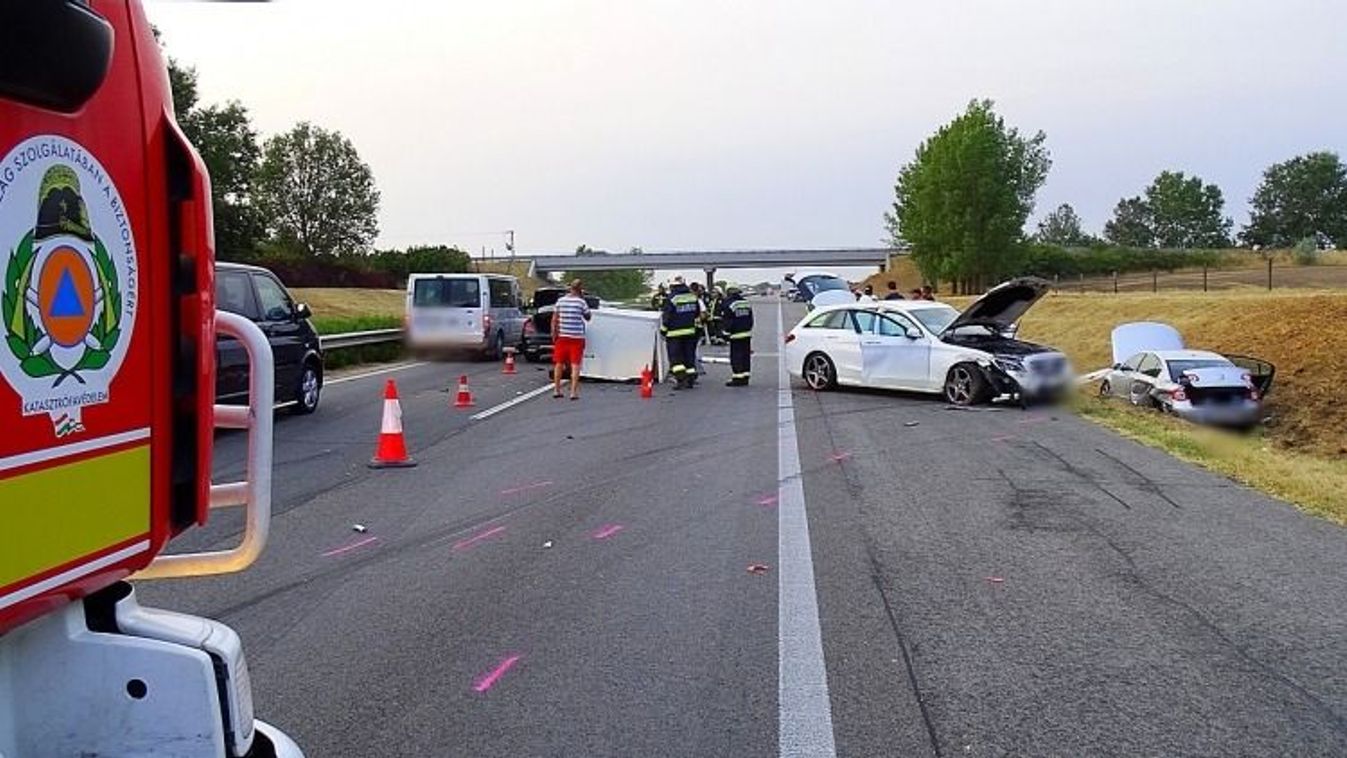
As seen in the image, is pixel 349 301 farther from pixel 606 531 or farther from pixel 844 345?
pixel 606 531

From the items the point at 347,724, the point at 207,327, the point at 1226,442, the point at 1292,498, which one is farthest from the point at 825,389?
the point at 207,327

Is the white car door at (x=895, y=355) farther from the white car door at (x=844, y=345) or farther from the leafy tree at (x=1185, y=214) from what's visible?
the leafy tree at (x=1185, y=214)

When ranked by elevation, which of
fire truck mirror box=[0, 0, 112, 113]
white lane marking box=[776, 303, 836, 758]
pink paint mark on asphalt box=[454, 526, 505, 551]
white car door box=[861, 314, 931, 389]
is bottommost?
white lane marking box=[776, 303, 836, 758]

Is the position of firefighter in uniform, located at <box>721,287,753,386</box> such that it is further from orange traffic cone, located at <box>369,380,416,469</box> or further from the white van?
orange traffic cone, located at <box>369,380,416,469</box>

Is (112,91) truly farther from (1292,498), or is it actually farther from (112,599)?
(1292,498)

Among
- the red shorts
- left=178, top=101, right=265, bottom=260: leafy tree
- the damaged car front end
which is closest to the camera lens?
the damaged car front end

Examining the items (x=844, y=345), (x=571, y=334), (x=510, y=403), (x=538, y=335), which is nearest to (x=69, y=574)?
(x=510, y=403)

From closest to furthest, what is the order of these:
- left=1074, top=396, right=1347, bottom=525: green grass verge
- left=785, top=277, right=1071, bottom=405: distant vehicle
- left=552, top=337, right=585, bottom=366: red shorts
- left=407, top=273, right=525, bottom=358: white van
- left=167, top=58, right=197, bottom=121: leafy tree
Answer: left=1074, top=396, right=1347, bottom=525: green grass verge, left=785, top=277, right=1071, bottom=405: distant vehicle, left=552, top=337, right=585, bottom=366: red shorts, left=407, top=273, right=525, bottom=358: white van, left=167, top=58, right=197, bottom=121: leafy tree

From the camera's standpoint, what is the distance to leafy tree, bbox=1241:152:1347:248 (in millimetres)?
133125

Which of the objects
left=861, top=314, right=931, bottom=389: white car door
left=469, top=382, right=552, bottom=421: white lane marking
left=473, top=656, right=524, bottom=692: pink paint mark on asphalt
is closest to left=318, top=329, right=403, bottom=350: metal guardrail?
left=469, top=382, right=552, bottom=421: white lane marking

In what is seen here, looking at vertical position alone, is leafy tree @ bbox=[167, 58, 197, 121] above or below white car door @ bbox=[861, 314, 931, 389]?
above

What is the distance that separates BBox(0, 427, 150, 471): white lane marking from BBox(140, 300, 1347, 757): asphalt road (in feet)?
8.20

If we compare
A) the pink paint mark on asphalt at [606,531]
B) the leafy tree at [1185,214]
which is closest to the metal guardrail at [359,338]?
the pink paint mark on asphalt at [606,531]

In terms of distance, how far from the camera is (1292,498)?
32.2ft
